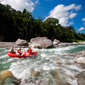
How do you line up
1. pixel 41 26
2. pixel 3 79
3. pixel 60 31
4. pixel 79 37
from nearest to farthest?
pixel 3 79 < pixel 41 26 < pixel 60 31 < pixel 79 37

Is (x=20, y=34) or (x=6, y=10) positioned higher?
(x=6, y=10)

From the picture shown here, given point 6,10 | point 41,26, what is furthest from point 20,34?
point 6,10

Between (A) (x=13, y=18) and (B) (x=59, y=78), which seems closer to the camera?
(B) (x=59, y=78)

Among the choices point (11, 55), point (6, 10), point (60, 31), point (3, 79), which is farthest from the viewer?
Result: point (60, 31)

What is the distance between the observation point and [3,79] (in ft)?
9.45

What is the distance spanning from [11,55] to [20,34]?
20.6 metres

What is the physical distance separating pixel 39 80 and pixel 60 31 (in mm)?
33647

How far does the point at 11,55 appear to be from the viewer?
6.40 metres

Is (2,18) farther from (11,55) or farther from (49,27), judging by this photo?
(11,55)

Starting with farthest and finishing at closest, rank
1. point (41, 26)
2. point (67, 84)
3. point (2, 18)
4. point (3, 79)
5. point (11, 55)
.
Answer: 1. point (41, 26)
2. point (2, 18)
3. point (11, 55)
4. point (3, 79)
5. point (67, 84)

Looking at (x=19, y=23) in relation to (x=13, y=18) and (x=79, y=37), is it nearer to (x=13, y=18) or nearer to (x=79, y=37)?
(x=13, y=18)

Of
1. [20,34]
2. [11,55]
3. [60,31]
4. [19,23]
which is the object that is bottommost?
[11,55]

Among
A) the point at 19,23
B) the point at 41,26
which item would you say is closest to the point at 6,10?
the point at 19,23

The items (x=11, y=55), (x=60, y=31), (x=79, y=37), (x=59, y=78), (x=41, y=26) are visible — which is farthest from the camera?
(x=79, y=37)
